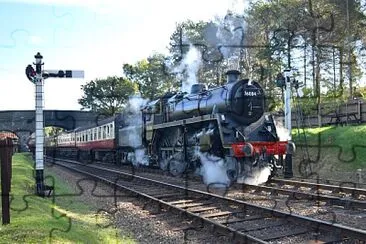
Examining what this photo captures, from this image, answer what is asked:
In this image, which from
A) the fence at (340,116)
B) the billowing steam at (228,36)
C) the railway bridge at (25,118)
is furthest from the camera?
the railway bridge at (25,118)

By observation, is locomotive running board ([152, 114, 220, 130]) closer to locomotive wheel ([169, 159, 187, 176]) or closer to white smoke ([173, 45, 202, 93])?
locomotive wheel ([169, 159, 187, 176])

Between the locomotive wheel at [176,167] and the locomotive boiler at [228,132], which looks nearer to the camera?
the locomotive boiler at [228,132]

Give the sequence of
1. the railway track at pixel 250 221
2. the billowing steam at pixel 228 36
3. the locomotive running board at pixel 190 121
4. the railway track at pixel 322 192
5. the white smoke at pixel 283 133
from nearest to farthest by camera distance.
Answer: the railway track at pixel 250 221
the railway track at pixel 322 192
the locomotive running board at pixel 190 121
the white smoke at pixel 283 133
the billowing steam at pixel 228 36

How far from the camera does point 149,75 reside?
5206 cm

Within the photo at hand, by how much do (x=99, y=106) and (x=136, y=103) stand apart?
2883cm

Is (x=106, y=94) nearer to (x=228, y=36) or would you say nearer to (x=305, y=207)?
(x=228, y=36)

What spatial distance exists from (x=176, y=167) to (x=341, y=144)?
716 cm

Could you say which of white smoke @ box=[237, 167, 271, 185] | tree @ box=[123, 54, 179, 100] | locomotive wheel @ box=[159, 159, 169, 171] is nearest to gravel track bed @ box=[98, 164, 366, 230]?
white smoke @ box=[237, 167, 271, 185]

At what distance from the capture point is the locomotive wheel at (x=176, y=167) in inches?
673

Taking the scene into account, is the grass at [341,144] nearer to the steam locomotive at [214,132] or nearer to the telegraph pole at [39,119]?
the steam locomotive at [214,132]

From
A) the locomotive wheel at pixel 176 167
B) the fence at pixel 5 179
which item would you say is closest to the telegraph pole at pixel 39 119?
the fence at pixel 5 179

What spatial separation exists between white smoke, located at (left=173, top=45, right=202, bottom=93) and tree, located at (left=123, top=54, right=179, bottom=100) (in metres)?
16.2

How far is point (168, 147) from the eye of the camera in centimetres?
1878

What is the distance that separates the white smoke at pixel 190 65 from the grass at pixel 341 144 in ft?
28.3
